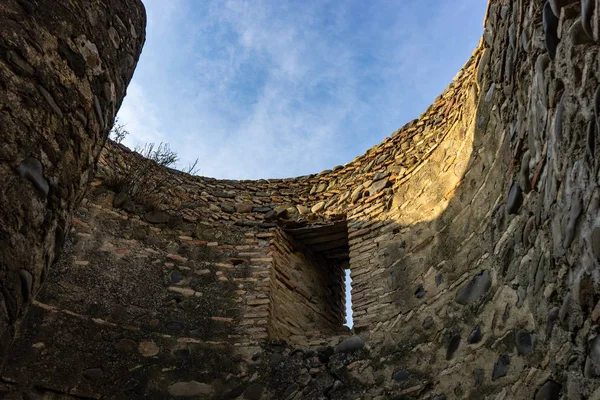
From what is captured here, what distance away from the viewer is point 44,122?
2328mm

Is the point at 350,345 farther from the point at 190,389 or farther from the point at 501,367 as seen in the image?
the point at 501,367

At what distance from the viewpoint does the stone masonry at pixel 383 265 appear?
7.59 ft

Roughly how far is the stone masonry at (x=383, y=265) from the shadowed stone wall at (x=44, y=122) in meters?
0.11

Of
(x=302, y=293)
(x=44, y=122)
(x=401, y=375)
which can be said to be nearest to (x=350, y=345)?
(x=401, y=375)

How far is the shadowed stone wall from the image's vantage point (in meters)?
2.07

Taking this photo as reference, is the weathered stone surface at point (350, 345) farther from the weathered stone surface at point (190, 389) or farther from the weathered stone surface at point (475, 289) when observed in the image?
the weathered stone surface at point (190, 389)

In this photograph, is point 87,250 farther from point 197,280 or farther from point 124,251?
point 197,280

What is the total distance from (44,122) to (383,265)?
3.29 meters

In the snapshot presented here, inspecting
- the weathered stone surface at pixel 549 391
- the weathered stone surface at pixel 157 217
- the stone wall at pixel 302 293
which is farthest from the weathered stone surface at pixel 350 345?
the weathered stone surface at pixel 157 217

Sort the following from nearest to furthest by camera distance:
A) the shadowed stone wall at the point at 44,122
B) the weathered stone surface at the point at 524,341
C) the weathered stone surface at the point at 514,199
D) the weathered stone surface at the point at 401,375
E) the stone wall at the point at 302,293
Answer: the shadowed stone wall at the point at 44,122 → the weathered stone surface at the point at 524,341 → the weathered stone surface at the point at 514,199 → the weathered stone surface at the point at 401,375 → the stone wall at the point at 302,293

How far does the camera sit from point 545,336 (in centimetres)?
262

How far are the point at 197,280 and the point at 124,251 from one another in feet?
2.30

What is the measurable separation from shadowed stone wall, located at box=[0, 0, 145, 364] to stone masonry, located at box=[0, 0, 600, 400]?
11 cm

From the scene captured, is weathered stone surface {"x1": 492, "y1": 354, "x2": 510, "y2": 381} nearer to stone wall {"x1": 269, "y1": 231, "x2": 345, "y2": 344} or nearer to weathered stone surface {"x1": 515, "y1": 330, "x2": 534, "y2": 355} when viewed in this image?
weathered stone surface {"x1": 515, "y1": 330, "x2": 534, "y2": 355}
